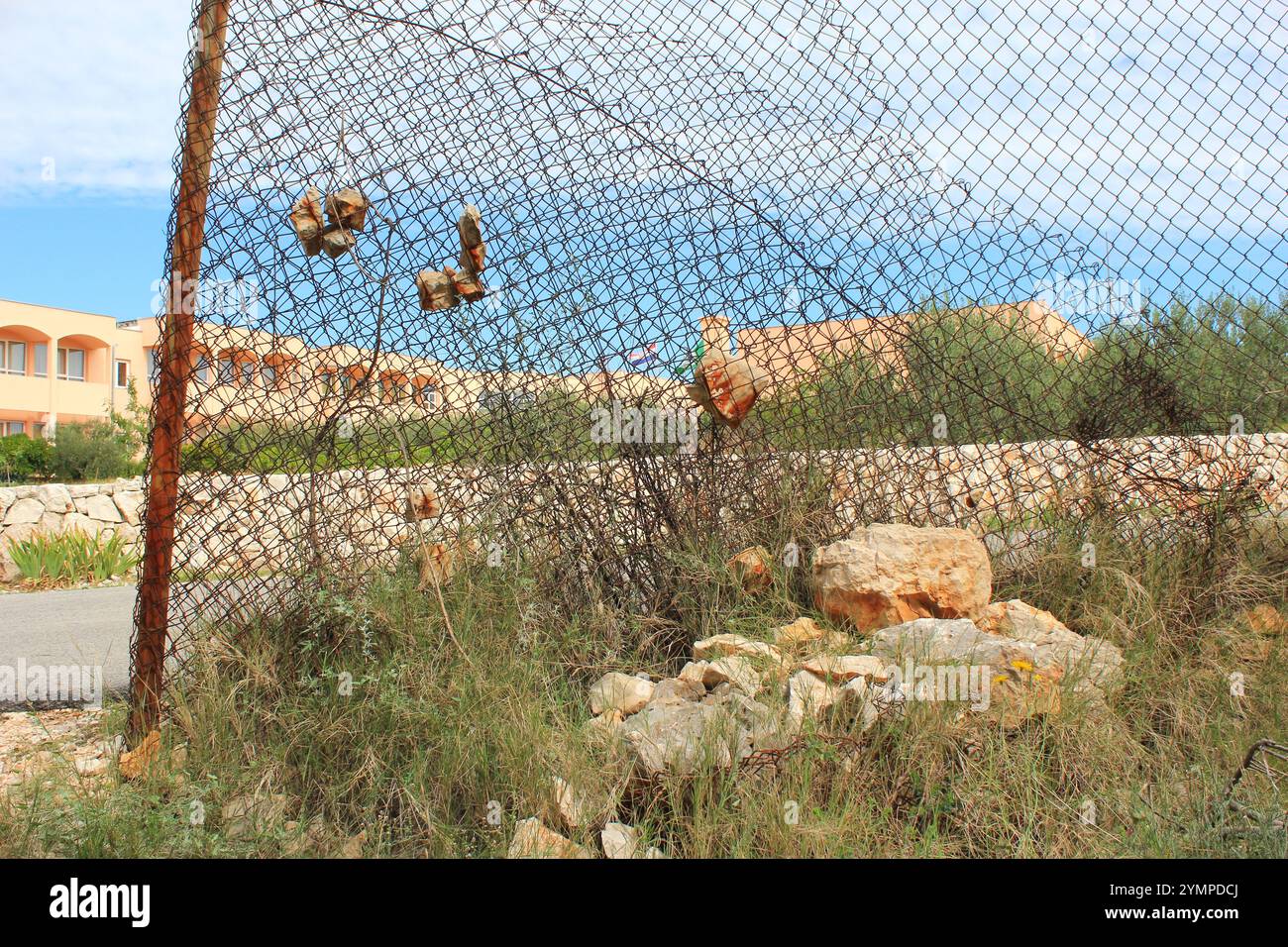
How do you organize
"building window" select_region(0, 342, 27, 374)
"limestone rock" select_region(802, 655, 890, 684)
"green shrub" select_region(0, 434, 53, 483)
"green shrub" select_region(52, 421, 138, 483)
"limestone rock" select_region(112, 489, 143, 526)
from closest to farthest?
"limestone rock" select_region(802, 655, 890, 684) < "limestone rock" select_region(112, 489, 143, 526) < "green shrub" select_region(0, 434, 53, 483) < "green shrub" select_region(52, 421, 138, 483) < "building window" select_region(0, 342, 27, 374)

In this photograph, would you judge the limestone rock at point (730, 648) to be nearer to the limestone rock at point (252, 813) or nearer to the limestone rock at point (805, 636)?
the limestone rock at point (805, 636)

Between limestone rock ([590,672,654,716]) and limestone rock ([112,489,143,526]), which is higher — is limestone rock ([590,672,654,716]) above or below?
below

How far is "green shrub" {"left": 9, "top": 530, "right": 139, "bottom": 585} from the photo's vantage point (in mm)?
9977

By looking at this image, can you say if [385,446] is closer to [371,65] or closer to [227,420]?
[227,420]

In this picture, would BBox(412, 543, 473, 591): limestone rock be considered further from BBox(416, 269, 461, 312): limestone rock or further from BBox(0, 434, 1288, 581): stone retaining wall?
BBox(416, 269, 461, 312): limestone rock

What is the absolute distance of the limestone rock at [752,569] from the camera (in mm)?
3945

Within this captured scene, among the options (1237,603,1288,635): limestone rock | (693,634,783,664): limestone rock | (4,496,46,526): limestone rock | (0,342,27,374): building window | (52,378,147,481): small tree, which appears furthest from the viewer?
(0,342,27,374): building window

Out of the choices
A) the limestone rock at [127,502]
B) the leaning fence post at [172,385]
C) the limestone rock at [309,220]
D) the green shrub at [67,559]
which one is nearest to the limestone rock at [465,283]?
the limestone rock at [309,220]

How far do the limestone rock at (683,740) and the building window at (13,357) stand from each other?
3834cm

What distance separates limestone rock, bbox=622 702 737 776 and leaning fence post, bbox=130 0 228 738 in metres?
1.99

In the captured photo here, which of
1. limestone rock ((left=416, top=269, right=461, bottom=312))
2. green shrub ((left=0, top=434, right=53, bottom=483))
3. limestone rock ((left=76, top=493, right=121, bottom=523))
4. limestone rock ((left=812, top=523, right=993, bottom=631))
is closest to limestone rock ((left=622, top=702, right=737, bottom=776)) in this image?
limestone rock ((left=812, top=523, right=993, bottom=631))

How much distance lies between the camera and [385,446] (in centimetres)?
382

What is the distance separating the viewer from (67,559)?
10203mm
